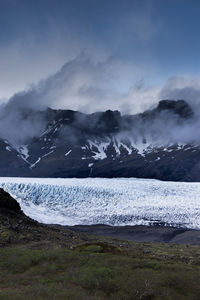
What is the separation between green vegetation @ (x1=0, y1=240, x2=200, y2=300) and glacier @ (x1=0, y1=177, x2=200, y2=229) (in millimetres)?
55661

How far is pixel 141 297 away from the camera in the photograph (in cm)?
1389

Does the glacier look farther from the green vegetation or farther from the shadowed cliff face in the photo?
the green vegetation

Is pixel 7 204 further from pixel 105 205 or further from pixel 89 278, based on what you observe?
pixel 105 205

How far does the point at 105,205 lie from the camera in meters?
81.8

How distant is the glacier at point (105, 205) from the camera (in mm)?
75438

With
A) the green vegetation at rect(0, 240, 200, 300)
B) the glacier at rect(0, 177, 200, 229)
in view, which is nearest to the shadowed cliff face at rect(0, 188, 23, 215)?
the green vegetation at rect(0, 240, 200, 300)

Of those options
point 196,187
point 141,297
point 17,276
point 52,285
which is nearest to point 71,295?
point 52,285

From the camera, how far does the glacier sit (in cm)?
7544

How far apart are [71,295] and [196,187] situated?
94.4 meters

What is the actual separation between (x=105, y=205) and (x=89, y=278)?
218ft

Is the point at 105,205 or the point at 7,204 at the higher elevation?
the point at 105,205

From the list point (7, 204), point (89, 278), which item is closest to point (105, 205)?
point (7, 204)

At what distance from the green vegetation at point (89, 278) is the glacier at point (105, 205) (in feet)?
183

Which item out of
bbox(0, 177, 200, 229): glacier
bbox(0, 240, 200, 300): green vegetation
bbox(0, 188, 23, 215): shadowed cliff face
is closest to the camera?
bbox(0, 240, 200, 300): green vegetation
